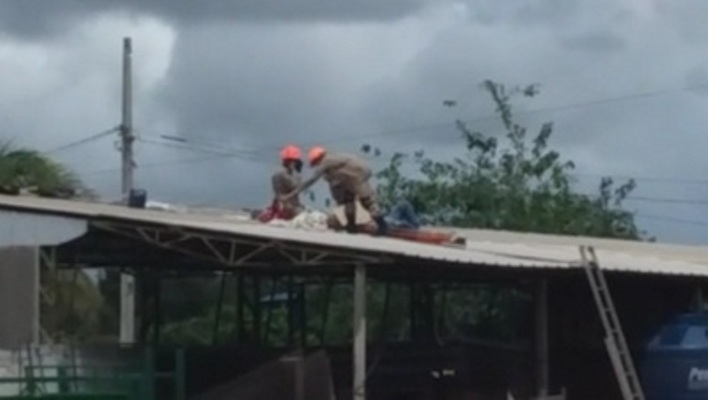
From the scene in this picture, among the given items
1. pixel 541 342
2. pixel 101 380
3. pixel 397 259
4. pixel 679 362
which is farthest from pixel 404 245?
pixel 679 362

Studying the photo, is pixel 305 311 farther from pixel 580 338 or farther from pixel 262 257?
pixel 262 257

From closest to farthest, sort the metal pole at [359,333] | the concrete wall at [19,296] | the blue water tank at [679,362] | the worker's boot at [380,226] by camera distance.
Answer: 1. the metal pole at [359,333]
2. the concrete wall at [19,296]
3. the worker's boot at [380,226]
4. the blue water tank at [679,362]

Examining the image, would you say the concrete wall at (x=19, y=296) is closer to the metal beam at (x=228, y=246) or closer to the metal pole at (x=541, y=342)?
the metal beam at (x=228, y=246)

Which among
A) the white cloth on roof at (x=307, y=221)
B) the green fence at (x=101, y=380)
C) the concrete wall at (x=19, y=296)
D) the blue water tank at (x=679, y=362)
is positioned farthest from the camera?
the blue water tank at (x=679, y=362)

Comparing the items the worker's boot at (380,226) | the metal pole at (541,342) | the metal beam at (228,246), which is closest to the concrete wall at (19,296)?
the metal beam at (228,246)

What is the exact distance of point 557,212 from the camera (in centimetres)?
5359

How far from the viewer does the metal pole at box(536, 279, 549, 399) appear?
92.0ft

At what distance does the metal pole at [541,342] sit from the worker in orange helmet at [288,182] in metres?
3.18

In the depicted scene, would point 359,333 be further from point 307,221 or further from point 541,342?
point 541,342

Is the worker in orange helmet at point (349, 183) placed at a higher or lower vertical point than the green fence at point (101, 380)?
higher

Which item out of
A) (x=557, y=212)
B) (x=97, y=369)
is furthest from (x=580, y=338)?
(x=557, y=212)

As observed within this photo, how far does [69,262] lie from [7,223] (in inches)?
252

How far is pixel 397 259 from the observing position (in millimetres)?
24000

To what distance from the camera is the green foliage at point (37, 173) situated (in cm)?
3269
